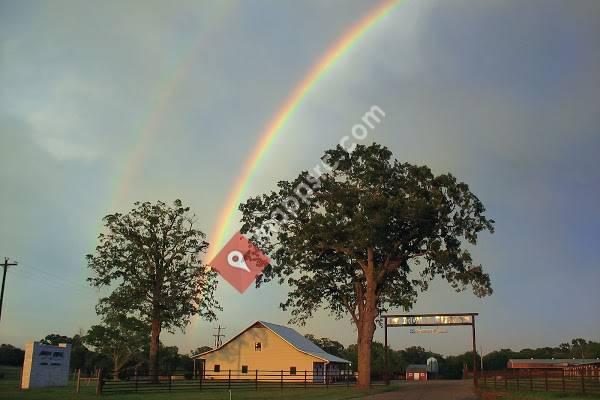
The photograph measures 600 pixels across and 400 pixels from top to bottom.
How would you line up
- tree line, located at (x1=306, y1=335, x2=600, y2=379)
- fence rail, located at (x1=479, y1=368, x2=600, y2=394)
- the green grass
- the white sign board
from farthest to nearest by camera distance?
tree line, located at (x1=306, y1=335, x2=600, y2=379) → the white sign board → the green grass → fence rail, located at (x1=479, y1=368, x2=600, y2=394)

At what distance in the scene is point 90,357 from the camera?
292 feet

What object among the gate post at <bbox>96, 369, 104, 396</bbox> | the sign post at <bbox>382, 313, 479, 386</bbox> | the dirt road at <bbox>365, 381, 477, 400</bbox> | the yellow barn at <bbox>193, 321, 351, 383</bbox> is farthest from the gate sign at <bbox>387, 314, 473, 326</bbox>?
the gate post at <bbox>96, 369, 104, 396</bbox>

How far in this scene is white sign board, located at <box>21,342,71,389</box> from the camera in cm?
3950

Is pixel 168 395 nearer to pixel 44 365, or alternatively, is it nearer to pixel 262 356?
pixel 44 365

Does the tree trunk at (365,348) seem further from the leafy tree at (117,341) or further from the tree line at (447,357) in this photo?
the tree line at (447,357)

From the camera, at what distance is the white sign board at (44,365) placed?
39500mm

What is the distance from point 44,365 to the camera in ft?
137

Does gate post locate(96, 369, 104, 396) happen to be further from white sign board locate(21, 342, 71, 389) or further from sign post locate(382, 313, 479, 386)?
sign post locate(382, 313, 479, 386)

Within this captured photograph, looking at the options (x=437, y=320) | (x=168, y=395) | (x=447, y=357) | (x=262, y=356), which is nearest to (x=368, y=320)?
(x=437, y=320)

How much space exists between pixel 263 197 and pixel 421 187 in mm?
11545

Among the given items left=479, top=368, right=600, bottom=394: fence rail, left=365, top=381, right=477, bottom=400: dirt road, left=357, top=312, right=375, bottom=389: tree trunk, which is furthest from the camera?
left=357, top=312, right=375, bottom=389: tree trunk

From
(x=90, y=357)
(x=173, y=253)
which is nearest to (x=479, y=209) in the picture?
(x=173, y=253)

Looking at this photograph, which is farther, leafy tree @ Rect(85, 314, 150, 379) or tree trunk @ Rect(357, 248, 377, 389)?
leafy tree @ Rect(85, 314, 150, 379)

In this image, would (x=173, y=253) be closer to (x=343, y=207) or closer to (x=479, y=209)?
(x=343, y=207)
